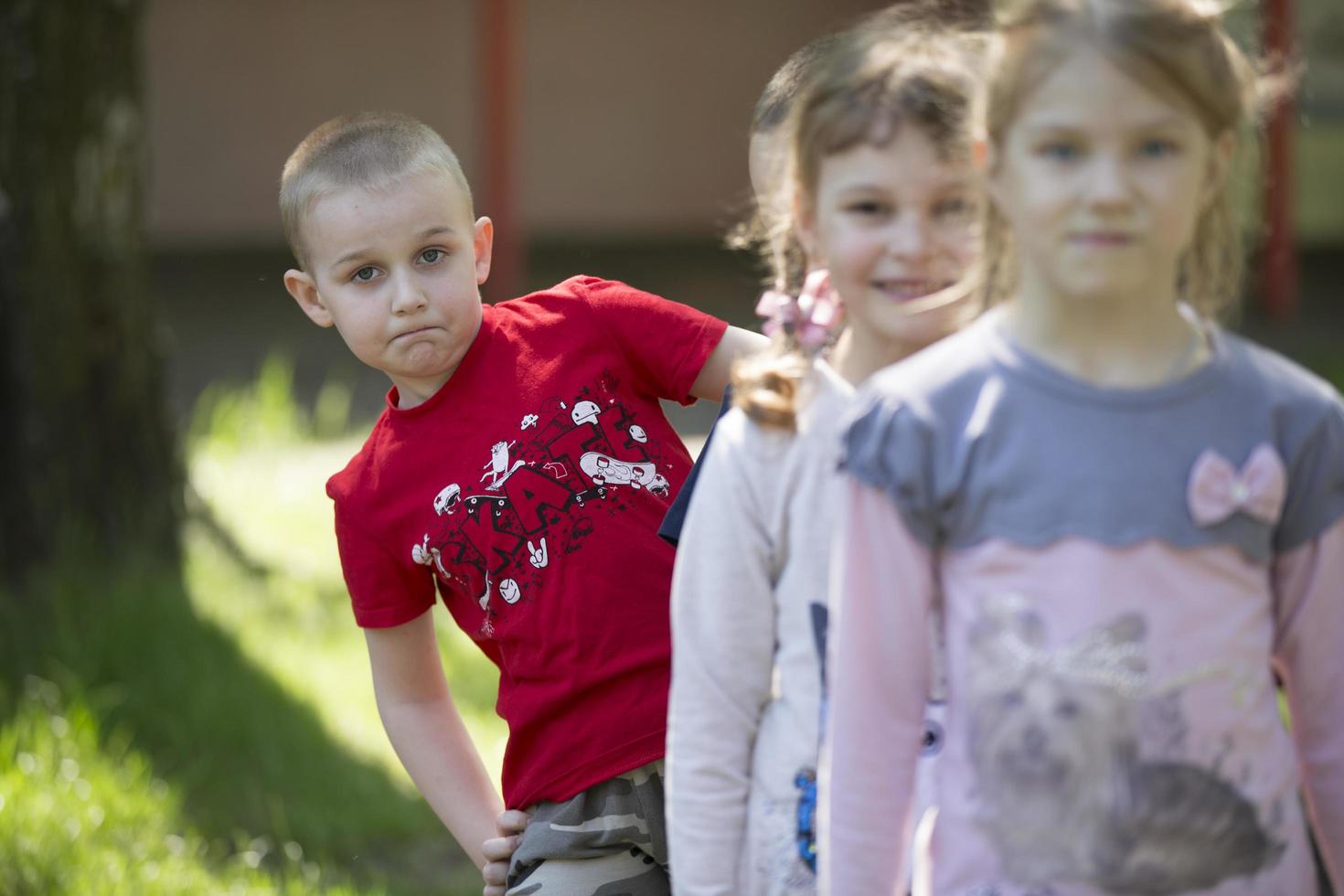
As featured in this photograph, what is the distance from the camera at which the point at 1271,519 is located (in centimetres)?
153

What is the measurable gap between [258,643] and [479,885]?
152 centimetres

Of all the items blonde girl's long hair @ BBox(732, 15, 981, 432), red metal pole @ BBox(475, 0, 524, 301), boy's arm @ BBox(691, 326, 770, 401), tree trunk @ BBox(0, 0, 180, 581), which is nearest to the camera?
blonde girl's long hair @ BBox(732, 15, 981, 432)

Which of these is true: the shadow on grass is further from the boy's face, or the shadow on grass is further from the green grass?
the boy's face

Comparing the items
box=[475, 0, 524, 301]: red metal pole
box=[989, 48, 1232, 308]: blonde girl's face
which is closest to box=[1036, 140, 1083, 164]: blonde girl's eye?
box=[989, 48, 1232, 308]: blonde girl's face

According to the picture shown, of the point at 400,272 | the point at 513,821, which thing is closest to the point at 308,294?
A: the point at 400,272

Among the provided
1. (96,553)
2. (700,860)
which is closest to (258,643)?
(96,553)

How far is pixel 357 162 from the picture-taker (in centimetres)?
228

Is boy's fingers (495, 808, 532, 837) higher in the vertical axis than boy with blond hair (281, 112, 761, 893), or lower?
lower

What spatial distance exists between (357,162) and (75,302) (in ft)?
10.3

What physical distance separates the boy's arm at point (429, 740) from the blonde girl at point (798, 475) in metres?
0.70

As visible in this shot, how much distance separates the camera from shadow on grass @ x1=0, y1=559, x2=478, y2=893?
3.89 meters

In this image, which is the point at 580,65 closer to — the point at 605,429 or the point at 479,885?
the point at 479,885

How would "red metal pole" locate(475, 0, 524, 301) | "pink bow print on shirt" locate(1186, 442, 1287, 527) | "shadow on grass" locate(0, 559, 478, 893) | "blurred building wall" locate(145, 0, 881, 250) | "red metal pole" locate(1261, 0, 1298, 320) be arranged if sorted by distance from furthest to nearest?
"blurred building wall" locate(145, 0, 881, 250) → "red metal pole" locate(475, 0, 524, 301) → "red metal pole" locate(1261, 0, 1298, 320) → "shadow on grass" locate(0, 559, 478, 893) → "pink bow print on shirt" locate(1186, 442, 1287, 527)

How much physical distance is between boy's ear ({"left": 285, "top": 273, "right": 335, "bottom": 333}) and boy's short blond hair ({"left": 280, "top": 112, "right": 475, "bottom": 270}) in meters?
0.03
